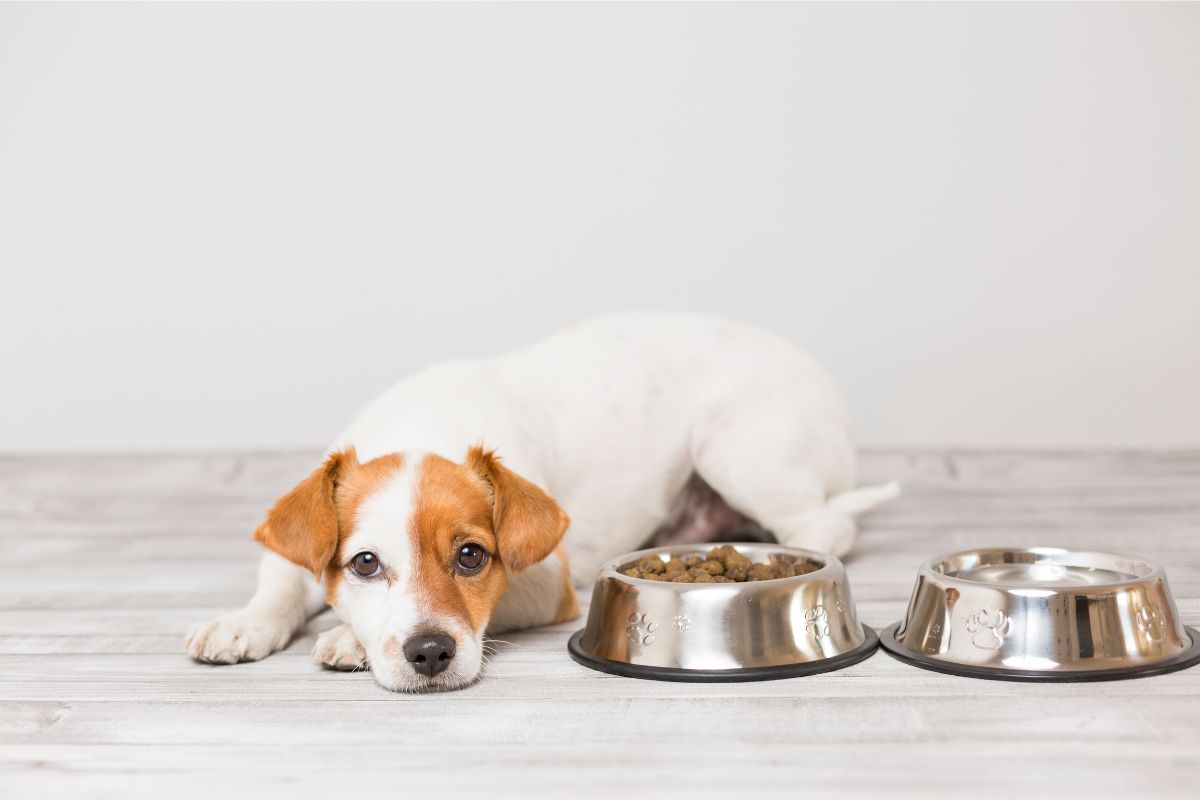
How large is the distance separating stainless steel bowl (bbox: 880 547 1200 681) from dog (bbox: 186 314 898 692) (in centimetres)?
78

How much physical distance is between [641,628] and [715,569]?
250 millimetres

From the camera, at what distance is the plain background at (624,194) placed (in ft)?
18.6

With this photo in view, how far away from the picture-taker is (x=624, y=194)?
5.80 metres

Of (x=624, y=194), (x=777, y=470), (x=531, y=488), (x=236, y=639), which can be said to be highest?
(x=624, y=194)

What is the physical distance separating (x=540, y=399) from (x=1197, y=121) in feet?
12.1

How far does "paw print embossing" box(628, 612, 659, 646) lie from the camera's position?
2.60 meters

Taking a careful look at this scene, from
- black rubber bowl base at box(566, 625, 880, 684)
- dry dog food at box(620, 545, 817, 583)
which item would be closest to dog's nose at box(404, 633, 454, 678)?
black rubber bowl base at box(566, 625, 880, 684)

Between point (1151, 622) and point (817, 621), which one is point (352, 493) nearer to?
point (817, 621)

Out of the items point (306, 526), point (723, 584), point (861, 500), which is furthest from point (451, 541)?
point (861, 500)

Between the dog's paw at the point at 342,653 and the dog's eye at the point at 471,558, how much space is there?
0.99 feet

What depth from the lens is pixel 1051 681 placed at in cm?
243

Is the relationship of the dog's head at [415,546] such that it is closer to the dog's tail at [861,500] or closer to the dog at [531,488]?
the dog at [531,488]

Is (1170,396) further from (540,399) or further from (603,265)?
(540,399)

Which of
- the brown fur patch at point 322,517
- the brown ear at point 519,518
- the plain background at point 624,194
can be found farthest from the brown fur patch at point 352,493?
the plain background at point 624,194
